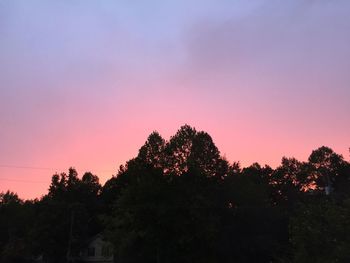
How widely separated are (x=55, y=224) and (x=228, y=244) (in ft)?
126

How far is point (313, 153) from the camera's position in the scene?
10750cm

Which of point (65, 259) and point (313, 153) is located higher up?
point (313, 153)

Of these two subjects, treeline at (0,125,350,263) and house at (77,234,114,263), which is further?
house at (77,234,114,263)

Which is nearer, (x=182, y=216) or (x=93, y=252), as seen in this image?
(x=182, y=216)

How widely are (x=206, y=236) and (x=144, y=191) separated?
992 cm

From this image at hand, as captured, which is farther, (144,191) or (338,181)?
(338,181)

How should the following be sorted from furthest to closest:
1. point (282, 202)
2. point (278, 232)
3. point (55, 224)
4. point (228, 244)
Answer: point (282, 202), point (55, 224), point (278, 232), point (228, 244)

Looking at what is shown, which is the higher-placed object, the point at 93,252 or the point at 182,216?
the point at 93,252

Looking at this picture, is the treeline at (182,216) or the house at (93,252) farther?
the house at (93,252)

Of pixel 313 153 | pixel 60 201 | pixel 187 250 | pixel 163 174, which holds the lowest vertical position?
pixel 187 250

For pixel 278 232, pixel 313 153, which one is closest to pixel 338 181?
pixel 313 153

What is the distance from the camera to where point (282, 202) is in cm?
9956

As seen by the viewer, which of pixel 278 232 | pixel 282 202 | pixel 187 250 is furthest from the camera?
pixel 282 202

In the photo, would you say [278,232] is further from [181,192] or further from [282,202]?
[282,202]
